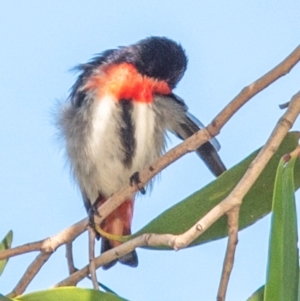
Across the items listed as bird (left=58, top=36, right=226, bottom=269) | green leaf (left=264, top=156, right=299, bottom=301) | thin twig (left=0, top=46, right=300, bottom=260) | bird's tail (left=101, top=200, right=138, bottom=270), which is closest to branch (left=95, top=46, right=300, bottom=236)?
thin twig (left=0, top=46, right=300, bottom=260)

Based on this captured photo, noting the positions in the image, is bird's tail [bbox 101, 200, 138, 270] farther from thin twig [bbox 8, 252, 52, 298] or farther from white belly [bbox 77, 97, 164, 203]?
thin twig [bbox 8, 252, 52, 298]

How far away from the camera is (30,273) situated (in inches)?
52.7

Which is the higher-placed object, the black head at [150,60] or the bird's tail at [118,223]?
the black head at [150,60]

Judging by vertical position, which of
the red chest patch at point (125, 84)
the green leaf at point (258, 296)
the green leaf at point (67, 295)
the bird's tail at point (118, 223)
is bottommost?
the green leaf at point (258, 296)

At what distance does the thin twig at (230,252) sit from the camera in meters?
1.01

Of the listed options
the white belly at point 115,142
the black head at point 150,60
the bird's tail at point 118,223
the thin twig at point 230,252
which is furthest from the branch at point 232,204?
the black head at point 150,60

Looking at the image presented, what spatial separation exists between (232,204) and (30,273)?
1.47 feet

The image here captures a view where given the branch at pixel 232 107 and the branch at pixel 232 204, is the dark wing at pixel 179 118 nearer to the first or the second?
the branch at pixel 232 107

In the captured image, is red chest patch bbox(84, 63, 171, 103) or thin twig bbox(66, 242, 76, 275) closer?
thin twig bbox(66, 242, 76, 275)

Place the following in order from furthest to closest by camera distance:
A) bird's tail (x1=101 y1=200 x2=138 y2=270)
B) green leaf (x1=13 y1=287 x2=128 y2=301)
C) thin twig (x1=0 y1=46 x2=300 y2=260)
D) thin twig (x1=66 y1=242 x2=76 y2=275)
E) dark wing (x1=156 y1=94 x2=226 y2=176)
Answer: bird's tail (x1=101 y1=200 x2=138 y2=270) → dark wing (x1=156 y1=94 x2=226 y2=176) → thin twig (x1=66 y1=242 x2=76 y2=275) → thin twig (x1=0 y1=46 x2=300 y2=260) → green leaf (x1=13 y1=287 x2=128 y2=301)

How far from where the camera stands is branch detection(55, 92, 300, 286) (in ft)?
3.43

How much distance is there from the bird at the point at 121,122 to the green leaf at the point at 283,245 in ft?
2.85

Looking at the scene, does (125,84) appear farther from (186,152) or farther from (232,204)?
(232,204)

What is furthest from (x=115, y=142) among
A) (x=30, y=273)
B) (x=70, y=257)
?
(x=30, y=273)
